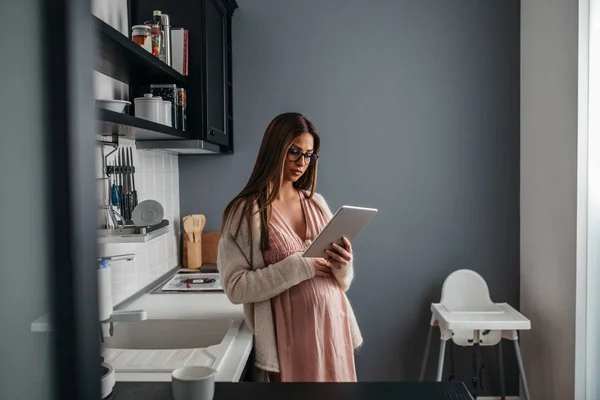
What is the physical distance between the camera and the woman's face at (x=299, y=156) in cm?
188

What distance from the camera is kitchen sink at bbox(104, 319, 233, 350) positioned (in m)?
2.08

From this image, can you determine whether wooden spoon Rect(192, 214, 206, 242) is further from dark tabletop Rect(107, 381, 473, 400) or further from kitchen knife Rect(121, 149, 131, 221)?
dark tabletop Rect(107, 381, 473, 400)

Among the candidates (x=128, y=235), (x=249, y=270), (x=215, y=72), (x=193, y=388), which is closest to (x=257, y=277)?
(x=249, y=270)

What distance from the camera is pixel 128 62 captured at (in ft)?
6.11

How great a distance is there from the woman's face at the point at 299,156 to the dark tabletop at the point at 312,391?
0.89m

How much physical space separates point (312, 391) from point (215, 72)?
6.02 feet

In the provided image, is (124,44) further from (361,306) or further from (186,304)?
(361,306)

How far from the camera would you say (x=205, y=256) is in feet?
10.2

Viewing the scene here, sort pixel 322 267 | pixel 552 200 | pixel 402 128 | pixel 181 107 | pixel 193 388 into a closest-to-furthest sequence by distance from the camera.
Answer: pixel 193 388 < pixel 322 267 < pixel 181 107 < pixel 552 200 < pixel 402 128

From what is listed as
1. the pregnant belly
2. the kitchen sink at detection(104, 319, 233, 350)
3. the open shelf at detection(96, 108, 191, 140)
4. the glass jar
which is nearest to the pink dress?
the pregnant belly

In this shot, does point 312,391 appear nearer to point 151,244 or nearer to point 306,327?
point 306,327

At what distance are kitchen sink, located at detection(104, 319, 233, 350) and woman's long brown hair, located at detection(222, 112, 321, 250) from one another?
443 millimetres

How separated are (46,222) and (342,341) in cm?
172

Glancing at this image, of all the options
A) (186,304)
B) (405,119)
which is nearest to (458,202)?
(405,119)
